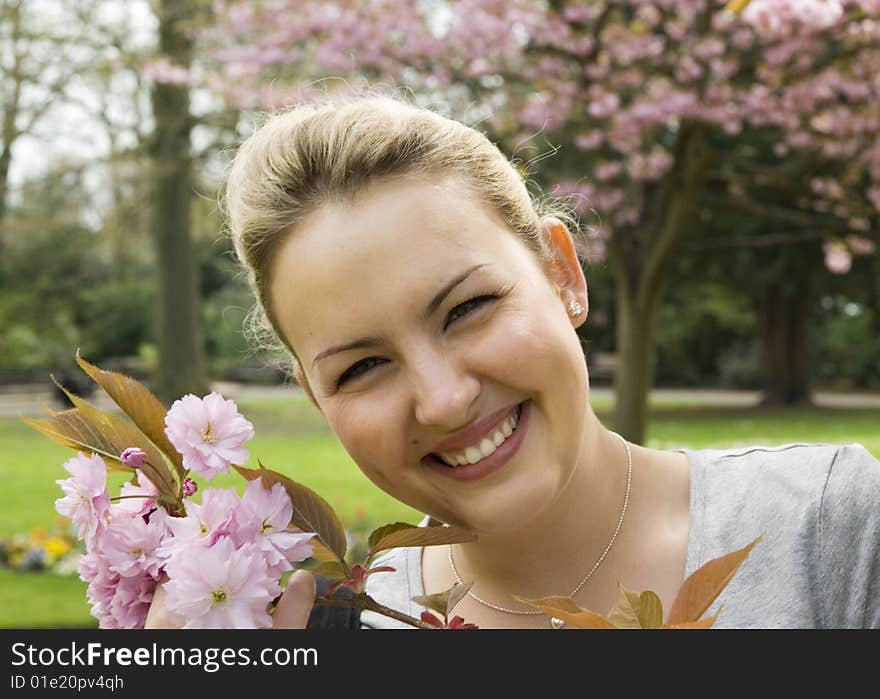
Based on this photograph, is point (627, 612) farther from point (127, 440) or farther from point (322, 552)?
point (127, 440)

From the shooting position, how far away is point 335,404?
3.92 feet

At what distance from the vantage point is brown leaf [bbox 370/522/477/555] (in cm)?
87

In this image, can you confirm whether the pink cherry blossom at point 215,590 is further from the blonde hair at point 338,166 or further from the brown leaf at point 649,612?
the blonde hair at point 338,166

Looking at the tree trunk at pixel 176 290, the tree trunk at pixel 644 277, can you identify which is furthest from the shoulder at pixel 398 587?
the tree trunk at pixel 176 290

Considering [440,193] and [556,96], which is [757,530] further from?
[556,96]

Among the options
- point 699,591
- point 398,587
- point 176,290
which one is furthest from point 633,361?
point 176,290

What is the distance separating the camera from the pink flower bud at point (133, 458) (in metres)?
0.87

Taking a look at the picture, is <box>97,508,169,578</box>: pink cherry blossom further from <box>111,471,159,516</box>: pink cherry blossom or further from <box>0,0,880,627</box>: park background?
<box>0,0,880,627</box>: park background

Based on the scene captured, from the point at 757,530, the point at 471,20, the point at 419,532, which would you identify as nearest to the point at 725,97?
the point at 471,20

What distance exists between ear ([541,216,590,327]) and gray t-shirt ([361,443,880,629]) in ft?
1.06

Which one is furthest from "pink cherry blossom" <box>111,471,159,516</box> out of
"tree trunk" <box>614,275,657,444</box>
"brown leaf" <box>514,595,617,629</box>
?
"tree trunk" <box>614,275,657,444</box>

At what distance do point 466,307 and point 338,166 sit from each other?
0.25 m

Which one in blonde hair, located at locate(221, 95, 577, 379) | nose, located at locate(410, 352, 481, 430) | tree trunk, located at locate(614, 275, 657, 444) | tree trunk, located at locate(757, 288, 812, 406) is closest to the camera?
nose, located at locate(410, 352, 481, 430)
